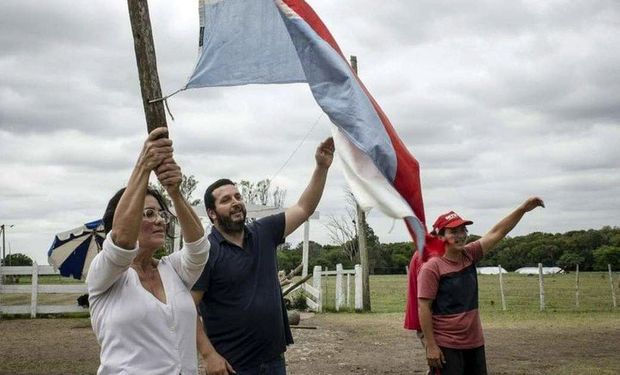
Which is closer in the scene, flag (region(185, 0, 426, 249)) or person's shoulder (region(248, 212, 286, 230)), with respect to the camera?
flag (region(185, 0, 426, 249))

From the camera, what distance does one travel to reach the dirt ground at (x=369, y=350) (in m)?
10.0

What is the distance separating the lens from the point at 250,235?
171 inches

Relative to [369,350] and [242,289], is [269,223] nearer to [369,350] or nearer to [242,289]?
[242,289]

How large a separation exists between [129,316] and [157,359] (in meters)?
0.21

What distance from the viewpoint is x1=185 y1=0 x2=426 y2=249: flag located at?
381 cm

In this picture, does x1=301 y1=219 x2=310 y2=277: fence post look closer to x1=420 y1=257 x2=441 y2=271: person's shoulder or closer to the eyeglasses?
x1=420 y1=257 x2=441 y2=271: person's shoulder

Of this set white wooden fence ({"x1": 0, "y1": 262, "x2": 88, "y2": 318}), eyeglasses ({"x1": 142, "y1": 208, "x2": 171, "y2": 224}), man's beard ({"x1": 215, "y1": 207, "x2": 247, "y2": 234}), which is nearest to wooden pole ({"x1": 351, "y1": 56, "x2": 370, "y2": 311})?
white wooden fence ({"x1": 0, "y1": 262, "x2": 88, "y2": 318})

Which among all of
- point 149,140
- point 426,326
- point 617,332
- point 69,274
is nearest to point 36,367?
point 69,274

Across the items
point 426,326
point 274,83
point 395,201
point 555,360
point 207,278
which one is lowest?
point 555,360

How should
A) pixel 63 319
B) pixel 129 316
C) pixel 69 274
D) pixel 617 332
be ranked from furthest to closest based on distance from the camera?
pixel 63 319 < pixel 69 274 < pixel 617 332 < pixel 129 316

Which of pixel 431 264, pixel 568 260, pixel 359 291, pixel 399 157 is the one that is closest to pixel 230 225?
pixel 399 157

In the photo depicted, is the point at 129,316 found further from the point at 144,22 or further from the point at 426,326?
→ the point at 426,326

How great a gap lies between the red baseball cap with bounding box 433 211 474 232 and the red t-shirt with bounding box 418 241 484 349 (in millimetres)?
266

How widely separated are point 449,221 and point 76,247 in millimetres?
12925
